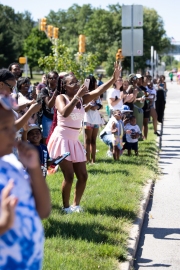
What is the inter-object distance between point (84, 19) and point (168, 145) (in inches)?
4604

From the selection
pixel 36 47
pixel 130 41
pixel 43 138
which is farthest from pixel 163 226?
Answer: pixel 36 47

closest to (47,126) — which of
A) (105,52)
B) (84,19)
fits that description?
(105,52)

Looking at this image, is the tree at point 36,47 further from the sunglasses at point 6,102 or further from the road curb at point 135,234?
the sunglasses at point 6,102

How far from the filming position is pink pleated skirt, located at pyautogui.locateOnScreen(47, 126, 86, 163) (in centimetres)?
682

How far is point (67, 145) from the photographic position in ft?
22.6

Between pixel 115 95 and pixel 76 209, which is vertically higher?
pixel 115 95

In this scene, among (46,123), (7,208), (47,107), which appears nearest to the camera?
(7,208)

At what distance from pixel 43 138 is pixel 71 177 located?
2.65 m

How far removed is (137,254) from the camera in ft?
19.9

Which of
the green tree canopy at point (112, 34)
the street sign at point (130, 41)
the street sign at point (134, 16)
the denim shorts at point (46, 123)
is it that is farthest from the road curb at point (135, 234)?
the green tree canopy at point (112, 34)

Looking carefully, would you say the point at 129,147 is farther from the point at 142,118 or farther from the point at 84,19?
the point at 84,19

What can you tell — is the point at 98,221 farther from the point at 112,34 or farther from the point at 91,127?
the point at 112,34

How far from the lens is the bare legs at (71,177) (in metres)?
6.82

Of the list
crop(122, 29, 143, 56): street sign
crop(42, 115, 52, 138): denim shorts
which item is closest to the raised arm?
crop(42, 115, 52, 138): denim shorts
